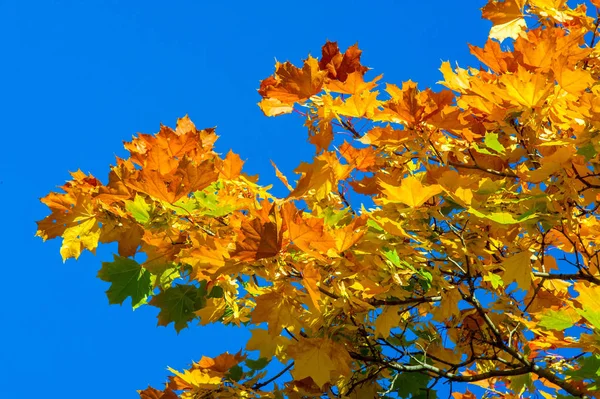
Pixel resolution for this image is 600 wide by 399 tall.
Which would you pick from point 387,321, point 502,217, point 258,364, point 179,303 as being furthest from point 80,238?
point 502,217

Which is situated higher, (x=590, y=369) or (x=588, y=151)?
(x=588, y=151)

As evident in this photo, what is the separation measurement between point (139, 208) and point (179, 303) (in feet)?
3.09

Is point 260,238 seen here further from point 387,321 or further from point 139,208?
point 387,321

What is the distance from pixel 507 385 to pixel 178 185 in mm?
2478

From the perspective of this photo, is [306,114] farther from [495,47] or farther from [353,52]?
[495,47]

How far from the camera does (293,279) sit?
2.28 m

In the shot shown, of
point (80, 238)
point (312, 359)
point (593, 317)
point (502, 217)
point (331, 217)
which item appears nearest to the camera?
point (593, 317)

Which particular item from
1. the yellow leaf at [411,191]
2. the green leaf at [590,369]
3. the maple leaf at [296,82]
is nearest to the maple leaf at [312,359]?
the yellow leaf at [411,191]

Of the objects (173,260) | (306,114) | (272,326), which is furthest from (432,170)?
(173,260)

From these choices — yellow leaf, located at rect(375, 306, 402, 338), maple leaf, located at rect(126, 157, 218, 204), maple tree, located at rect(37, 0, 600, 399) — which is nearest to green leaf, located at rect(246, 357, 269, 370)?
maple tree, located at rect(37, 0, 600, 399)

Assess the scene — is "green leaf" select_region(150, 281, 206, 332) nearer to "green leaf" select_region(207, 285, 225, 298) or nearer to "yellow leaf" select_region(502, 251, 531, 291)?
"green leaf" select_region(207, 285, 225, 298)

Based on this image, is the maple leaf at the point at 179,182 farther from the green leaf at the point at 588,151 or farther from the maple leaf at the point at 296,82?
the green leaf at the point at 588,151

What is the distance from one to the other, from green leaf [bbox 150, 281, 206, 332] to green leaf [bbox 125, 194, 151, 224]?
807mm

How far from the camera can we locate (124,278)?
2875 millimetres
